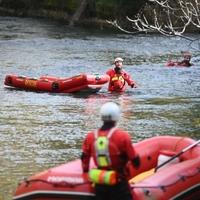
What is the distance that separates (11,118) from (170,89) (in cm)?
769

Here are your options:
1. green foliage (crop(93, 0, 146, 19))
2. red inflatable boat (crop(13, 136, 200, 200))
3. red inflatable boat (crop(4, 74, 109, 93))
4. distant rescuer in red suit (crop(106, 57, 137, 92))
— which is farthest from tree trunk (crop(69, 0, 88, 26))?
red inflatable boat (crop(13, 136, 200, 200))

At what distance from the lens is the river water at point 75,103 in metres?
12.6

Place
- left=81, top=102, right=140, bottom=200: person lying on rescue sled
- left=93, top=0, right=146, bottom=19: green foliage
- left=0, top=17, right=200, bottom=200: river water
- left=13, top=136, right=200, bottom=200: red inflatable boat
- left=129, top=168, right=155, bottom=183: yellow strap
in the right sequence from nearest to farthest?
left=81, top=102, right=140, bottom=200: person lying on rescue sled < left=13, top=136, right=200, bottom=200: red inflatable boat < left=129, top=168, right=155, bottom=183: yellow strap < left=0, top=17, right=200, bottom=200: river water < left=93, top=0, right=146, bottom=19: green foliage

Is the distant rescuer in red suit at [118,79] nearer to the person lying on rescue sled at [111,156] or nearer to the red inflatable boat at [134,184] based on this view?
the red inflatable boat at [134,184]

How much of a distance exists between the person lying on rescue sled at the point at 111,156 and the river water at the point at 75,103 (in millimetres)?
2632

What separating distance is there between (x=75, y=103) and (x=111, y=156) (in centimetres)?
1248

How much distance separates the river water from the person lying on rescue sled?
2632 millimetres

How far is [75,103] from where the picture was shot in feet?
63.9

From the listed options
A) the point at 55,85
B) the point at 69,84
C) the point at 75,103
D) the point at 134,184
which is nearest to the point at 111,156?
the point at 134,184

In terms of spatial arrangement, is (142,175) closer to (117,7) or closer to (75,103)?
(75,103)

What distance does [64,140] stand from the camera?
13.6 meters

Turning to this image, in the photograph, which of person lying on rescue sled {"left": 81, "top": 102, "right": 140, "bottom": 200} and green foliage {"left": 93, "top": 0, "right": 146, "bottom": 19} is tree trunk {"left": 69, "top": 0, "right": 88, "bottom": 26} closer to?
green foliage {"left": 93, "top": 0, "right": 146, "bottom": 19}

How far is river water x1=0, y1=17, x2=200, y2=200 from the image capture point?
1256 centimetres

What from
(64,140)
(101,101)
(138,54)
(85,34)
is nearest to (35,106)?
(101,101)
